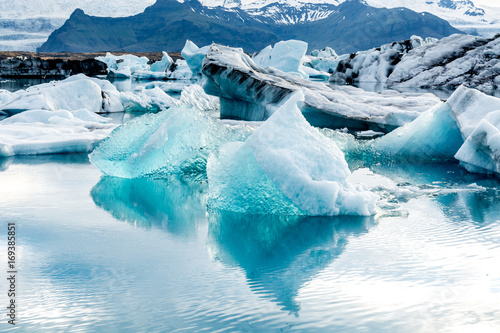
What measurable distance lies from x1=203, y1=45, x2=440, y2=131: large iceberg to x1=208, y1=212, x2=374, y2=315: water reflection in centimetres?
440

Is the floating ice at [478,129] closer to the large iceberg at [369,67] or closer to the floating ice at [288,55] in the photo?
the floating ice at [288,55]

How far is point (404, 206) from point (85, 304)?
2522 mm

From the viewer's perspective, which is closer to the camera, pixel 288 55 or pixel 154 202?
pixel 154 202

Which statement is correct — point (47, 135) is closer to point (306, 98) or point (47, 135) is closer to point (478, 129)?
point (306, 98)

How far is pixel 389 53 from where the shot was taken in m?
19.5

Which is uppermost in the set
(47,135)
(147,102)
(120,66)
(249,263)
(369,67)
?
(249,263)

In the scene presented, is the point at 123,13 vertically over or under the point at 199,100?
under

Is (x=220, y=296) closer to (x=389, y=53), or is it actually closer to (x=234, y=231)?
(x=234, y=231)

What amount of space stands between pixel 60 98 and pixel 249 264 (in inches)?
354

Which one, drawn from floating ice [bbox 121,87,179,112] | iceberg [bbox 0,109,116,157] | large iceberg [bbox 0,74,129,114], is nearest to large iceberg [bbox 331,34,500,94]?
floating ice [bbox 121,87,179,112]

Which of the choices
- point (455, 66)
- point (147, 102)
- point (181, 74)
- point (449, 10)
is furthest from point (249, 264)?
point (449, 10)

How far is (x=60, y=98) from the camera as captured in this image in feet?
34.8

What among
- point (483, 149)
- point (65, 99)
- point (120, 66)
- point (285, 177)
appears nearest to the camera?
point (285, 177)

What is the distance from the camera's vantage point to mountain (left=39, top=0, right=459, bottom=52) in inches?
4461
